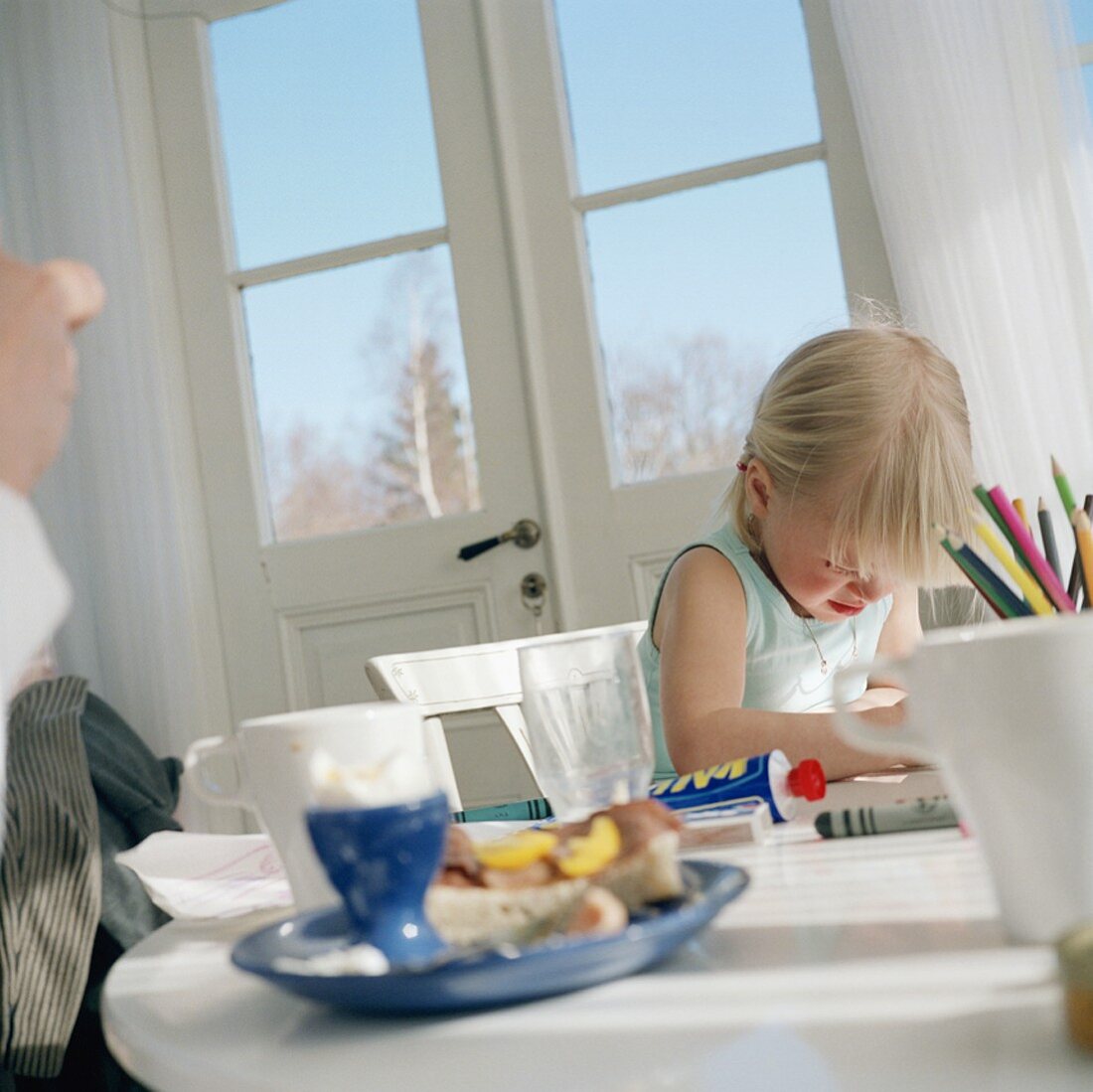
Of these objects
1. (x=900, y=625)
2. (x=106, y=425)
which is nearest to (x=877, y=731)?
(x=900, y=625)

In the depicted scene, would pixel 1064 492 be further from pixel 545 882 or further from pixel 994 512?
pixel 545 882

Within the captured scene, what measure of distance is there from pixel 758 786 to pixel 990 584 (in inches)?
6.5

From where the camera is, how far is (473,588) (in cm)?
238

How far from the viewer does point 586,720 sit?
27.0 inches

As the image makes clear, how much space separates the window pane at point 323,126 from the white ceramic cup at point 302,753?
6.76 ft

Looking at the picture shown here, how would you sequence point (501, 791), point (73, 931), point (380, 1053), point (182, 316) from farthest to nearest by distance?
1. point (182, 316)
2. point (501, 791)
3. point (73, 931)
4. point (380, 1053)

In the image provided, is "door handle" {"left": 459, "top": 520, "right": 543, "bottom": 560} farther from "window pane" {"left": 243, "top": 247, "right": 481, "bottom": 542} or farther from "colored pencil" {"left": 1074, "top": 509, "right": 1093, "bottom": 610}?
"colored pencil" {"left": 1074, "top": 509, "right": 1093, "bottom": 610}

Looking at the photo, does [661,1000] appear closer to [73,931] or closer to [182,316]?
[73,931]

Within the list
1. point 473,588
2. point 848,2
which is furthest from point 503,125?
point 473,588

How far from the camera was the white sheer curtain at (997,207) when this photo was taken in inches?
77.0

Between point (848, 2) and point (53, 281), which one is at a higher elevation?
point (848, 2)

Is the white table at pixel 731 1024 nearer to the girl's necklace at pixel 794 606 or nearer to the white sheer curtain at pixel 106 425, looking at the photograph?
the girl's necklace at pixel 794 606

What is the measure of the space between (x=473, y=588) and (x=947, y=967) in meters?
2.03

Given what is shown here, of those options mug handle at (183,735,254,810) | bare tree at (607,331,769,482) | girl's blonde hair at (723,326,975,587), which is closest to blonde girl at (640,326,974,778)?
girl's blonde hair at (723,326,975,587)
